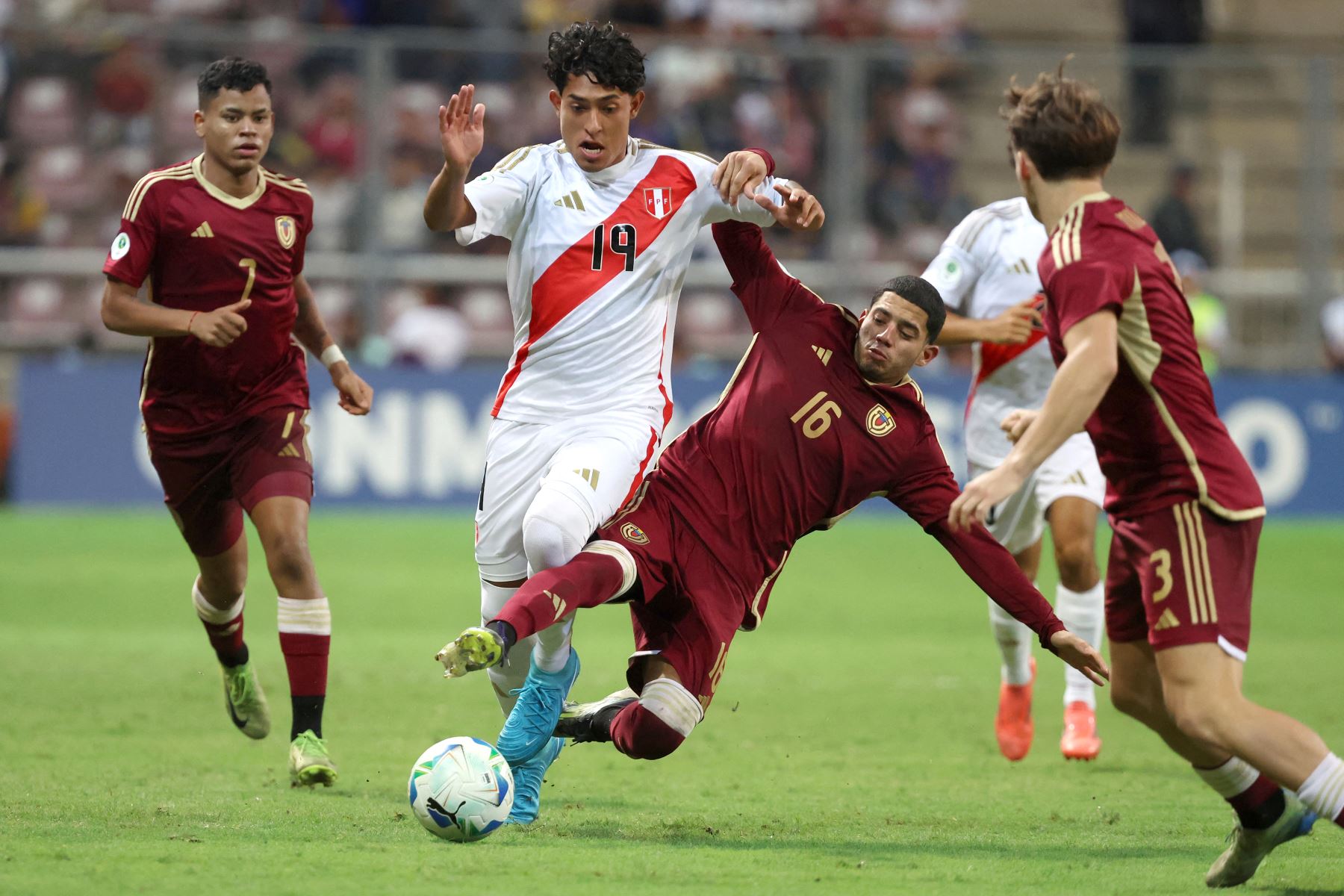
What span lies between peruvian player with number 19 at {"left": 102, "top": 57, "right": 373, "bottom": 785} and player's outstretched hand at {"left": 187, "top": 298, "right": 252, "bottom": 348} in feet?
0.33

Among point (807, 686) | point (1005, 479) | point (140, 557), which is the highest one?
point (1005, 479)

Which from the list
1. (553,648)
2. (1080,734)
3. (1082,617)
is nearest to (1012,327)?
(1082,617)

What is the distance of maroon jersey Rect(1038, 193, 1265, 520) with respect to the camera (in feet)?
15.7

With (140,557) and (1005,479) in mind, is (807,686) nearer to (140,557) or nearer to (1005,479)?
(1005,479)

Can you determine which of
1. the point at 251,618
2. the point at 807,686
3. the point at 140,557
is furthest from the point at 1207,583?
the point at 140,557

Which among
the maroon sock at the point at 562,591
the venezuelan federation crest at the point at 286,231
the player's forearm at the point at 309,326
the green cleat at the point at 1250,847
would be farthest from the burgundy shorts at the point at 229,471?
the green cleat at the point at 1250,847

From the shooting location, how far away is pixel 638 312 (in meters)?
6.23

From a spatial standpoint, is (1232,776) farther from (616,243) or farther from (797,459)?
(616,243)

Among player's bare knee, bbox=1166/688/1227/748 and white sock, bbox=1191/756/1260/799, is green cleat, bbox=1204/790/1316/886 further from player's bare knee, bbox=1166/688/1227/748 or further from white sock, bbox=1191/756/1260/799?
player's bare knee, bbox=1166/688/1227/748

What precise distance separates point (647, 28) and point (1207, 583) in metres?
15.6

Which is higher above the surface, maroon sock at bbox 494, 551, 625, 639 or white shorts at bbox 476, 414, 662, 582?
white shorts at bbox 476, 414, 662, 582

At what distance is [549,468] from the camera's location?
604 cm

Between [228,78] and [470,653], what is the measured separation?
3063mm


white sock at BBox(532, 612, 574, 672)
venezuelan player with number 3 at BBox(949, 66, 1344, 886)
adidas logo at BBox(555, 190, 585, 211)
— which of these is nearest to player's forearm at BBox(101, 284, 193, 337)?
adidas logo at BBox(555, 190, 585, 211)
